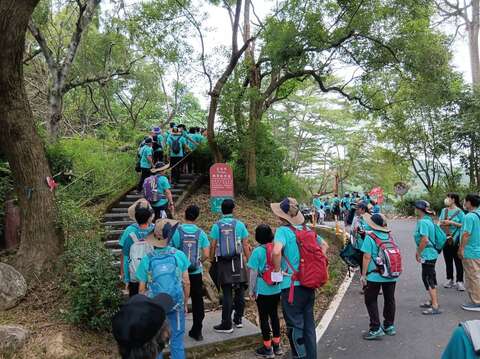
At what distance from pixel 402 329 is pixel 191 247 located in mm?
3392

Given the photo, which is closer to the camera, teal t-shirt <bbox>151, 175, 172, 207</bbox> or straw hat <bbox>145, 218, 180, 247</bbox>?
straw hat <bbox>145, 218, 180, 247</bbox>

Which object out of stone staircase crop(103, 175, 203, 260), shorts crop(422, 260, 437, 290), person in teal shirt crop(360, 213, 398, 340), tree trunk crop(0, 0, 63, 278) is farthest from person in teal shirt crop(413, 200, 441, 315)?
tree trunk crop(0, 0, 63, 278)

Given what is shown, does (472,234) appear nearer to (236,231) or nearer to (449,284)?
(449,284)

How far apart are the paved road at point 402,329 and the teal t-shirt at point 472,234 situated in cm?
95

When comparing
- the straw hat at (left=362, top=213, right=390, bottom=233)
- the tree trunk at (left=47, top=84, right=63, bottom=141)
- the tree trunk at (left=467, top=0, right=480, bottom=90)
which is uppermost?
the tree trunk at (left=467, top=0, right=480, bottom=90)

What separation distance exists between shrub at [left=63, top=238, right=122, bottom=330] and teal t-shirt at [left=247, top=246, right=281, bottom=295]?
2.00 meters

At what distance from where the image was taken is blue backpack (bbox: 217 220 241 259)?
531 cm

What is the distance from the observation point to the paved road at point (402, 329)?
490cm

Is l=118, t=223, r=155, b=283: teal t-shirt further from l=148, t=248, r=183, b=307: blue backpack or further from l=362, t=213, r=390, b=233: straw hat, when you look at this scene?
l=362, t=213, r=390, b=233: straw hat

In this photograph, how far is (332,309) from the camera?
271 inches

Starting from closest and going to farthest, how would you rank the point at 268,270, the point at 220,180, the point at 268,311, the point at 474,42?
the point at 268,270 < the point at 268,311 < the point at 220,180 < the point at 474,42

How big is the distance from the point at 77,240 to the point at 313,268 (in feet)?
14.8

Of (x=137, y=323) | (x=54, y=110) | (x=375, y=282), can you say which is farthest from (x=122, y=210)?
(x=137, y=323)

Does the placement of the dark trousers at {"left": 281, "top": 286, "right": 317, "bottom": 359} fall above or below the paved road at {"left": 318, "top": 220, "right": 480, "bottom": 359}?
above
